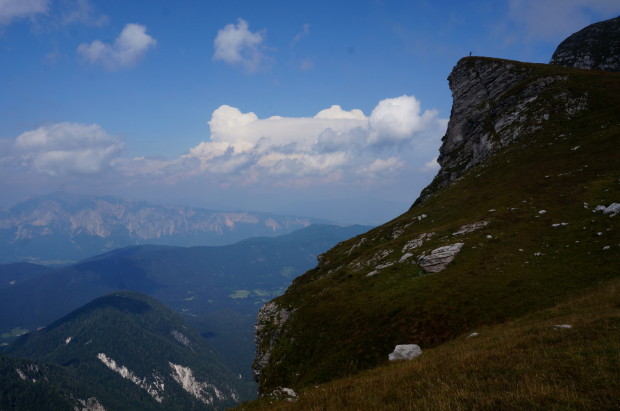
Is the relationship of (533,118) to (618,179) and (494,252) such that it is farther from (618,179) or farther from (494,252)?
(494,252)

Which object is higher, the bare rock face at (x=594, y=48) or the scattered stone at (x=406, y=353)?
the bare rock face at (x=594, y=48)

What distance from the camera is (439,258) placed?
4197 centimetres

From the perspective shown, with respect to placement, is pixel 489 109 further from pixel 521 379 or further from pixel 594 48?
pixel 521 379

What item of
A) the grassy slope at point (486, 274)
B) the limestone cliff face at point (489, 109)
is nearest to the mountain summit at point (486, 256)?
the grassy slope at point (486, 274)

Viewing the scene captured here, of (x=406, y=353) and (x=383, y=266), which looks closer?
(x=406, y=353)

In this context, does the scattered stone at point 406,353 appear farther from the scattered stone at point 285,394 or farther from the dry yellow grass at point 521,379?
the scattered stone at point 285,394

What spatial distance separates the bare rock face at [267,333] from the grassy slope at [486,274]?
2.99 metres

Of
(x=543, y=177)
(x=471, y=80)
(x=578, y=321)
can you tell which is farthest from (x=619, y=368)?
(x=471, y=80)

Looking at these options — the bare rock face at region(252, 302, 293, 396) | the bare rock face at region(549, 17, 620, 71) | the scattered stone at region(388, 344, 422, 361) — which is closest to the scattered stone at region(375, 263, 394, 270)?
the bare rock face at region(252, 302, 293, 396)

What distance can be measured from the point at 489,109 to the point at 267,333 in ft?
359

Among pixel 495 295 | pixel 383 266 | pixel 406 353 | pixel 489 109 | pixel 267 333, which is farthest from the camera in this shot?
pixel 489 109

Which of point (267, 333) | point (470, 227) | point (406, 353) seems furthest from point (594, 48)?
point (267, 333)

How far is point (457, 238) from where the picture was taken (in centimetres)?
4556

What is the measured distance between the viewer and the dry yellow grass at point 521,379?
8305 millimetres
